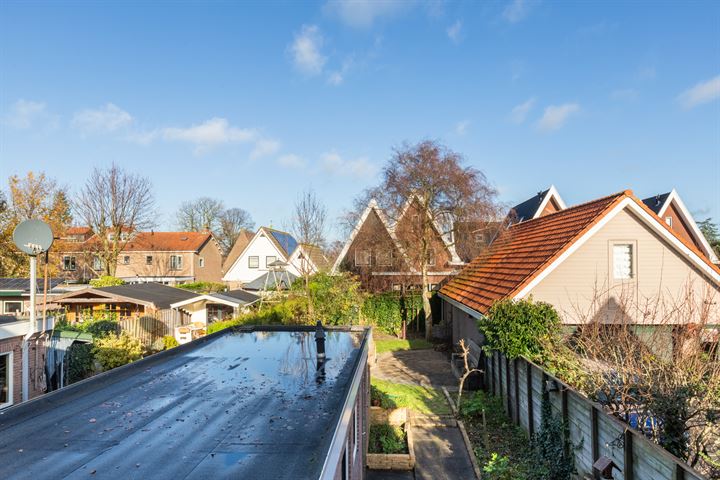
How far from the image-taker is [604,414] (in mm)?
6234

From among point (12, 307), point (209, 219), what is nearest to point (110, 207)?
point (12, 307)

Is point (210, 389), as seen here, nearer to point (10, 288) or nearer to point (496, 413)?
point (496, 413)

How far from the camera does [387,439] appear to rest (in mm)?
9906

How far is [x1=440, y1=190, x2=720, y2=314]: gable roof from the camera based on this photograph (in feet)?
44.6

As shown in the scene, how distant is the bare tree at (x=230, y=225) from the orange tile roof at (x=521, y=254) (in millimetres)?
52363

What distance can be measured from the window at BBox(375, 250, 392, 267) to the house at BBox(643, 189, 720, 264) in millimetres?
19968

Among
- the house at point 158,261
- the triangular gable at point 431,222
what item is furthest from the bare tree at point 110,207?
the triangular gable at point 431,222

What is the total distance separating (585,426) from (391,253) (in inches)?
691

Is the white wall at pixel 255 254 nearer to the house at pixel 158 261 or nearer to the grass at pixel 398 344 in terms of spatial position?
the house at pixel 158 261

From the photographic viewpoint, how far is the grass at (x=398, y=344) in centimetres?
2256

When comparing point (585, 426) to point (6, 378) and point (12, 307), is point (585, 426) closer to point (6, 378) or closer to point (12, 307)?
point (6, 378)

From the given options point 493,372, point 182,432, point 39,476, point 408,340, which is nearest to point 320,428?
point 182,432

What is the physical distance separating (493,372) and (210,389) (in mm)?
9744

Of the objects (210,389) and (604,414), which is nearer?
(210,389)
